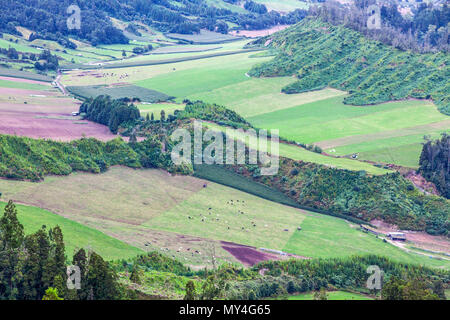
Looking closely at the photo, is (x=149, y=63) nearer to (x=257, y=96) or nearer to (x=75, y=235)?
(x=257, y=96)

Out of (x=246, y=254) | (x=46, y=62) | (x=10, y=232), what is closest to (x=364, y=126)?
(x=246, y=254)

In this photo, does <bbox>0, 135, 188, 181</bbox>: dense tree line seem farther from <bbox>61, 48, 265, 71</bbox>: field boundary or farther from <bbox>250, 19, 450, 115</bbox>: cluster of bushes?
<bbox>61, 48, 265, 71</bbox>: field boundary

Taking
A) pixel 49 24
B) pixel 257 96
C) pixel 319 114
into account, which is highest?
pixel 49 24

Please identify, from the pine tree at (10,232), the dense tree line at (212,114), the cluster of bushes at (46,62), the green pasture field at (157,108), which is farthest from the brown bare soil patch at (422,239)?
the cluster of bushes at (46,62)

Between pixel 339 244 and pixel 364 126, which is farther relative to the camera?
pixel 364 126

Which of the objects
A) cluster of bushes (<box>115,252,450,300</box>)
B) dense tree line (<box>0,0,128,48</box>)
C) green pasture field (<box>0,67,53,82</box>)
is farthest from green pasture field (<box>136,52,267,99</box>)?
cluster of bushes (<box>115,252,450,300</box>)
